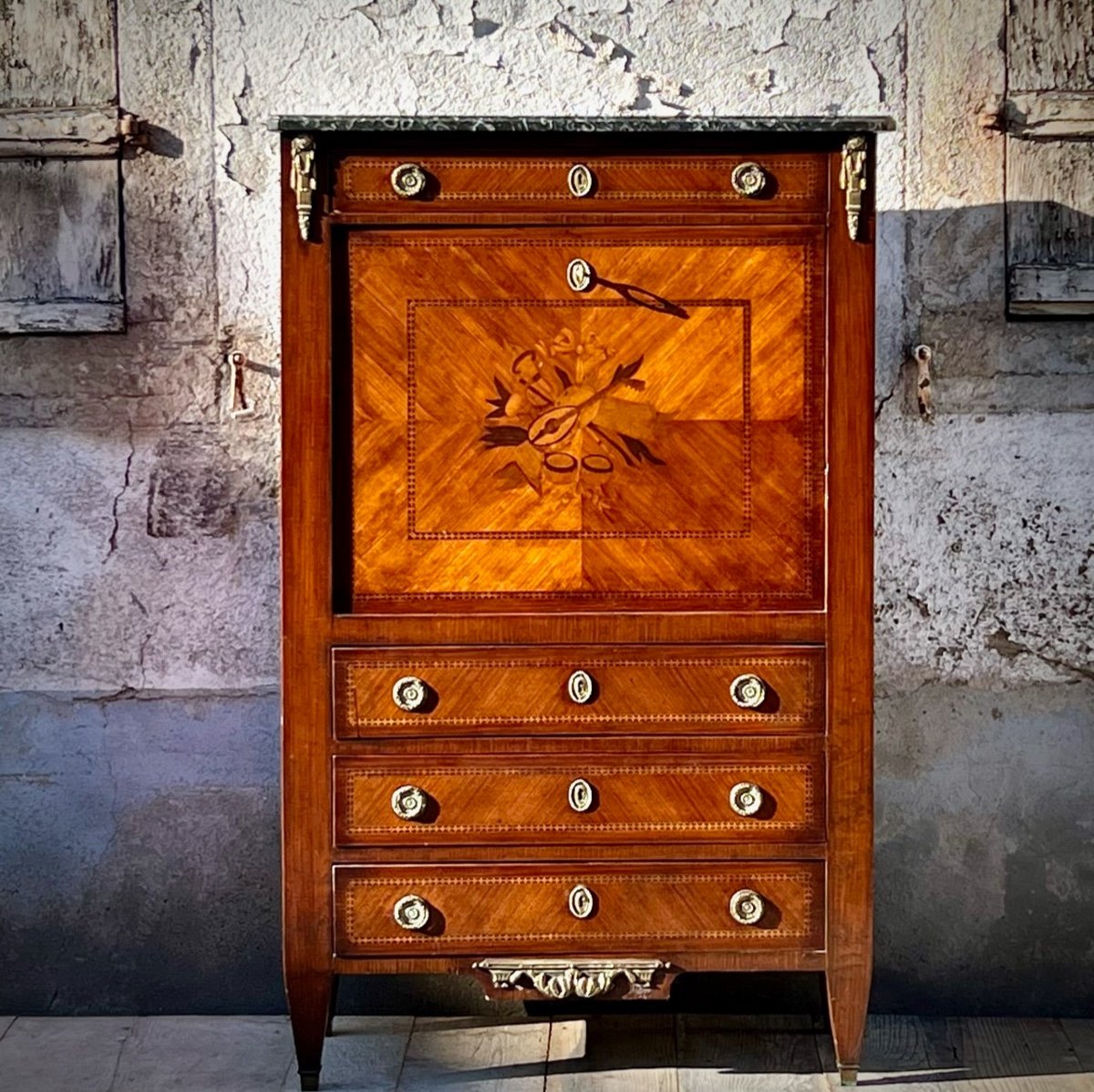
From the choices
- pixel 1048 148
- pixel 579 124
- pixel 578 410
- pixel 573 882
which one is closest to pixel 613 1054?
pixel 573 882

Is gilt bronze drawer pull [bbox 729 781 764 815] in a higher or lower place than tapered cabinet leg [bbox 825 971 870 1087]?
higher

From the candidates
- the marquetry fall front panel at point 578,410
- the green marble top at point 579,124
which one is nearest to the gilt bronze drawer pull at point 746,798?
the marquetry fall front panel at point 578,410

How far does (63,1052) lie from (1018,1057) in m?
1.94

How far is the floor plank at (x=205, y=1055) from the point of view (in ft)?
9.00

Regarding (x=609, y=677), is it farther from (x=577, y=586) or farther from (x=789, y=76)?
(x=789, y=76)

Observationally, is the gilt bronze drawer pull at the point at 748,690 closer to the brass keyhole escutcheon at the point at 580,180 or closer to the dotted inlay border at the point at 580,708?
the dotted inlay border at the point at 580,708

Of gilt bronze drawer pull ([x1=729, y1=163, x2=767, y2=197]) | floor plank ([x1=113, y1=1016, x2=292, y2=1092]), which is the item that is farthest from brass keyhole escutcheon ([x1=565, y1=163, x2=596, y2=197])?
floor plank ([x1=113, y1=1016, x2=292, y2=1092])

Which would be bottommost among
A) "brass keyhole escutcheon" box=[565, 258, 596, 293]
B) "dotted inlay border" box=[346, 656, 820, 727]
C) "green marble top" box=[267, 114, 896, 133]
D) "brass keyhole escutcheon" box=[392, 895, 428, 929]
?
"brass keyhole escutcheon" box=[392, 895, 428, 929]

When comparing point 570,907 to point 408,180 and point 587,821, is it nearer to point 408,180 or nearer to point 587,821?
point 587,821

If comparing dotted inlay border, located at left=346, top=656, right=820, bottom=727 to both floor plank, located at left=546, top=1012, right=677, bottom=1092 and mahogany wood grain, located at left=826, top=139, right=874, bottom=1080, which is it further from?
floor plank, located at left=546, top=1012, right=677, bottom=1092

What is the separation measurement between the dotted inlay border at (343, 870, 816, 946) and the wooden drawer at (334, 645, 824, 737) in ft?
0.87

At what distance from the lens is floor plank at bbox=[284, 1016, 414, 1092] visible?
2729mm

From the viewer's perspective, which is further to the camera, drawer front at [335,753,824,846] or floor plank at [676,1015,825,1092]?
floor plank at [676,1015,825,1092]

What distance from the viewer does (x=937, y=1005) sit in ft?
10.3
